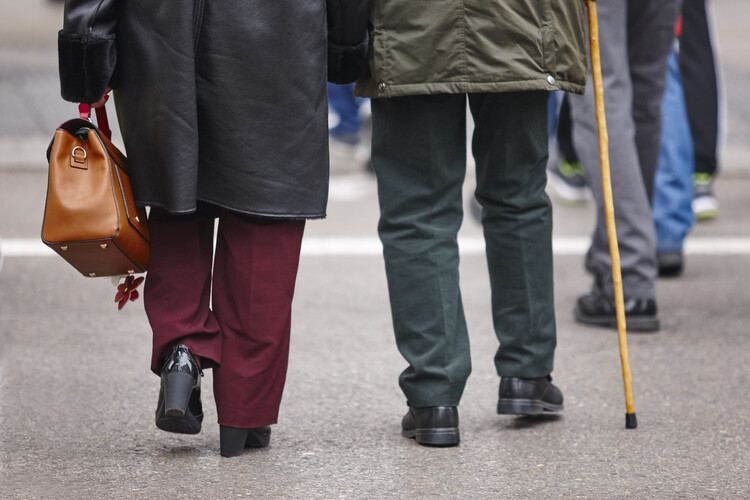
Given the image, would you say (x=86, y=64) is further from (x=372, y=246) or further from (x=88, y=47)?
(x=372, y=246)

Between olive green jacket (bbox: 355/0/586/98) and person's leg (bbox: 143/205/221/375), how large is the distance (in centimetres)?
59

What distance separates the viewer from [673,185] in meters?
5.25

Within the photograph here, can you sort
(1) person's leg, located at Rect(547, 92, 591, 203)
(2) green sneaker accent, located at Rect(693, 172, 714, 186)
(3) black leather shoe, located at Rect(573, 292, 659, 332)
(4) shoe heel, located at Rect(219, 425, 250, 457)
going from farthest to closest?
1. (1) person's leg, located at Rect(547, 92, 591, 203)
2. (2) green sneaker accent, located at Rect(693, 172, 714, 186)
3. (3) black leather shoe, located at Rect(573, 292, 659, 332)
4. (4) shoe heel, located at Rect(219, 425, 250, 457)

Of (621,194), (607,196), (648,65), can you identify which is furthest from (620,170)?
(607,196)

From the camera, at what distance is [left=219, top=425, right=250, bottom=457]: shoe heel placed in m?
3.01

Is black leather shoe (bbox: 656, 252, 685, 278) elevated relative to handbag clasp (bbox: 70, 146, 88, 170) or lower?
lower

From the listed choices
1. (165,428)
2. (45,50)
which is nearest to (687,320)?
(165,428)

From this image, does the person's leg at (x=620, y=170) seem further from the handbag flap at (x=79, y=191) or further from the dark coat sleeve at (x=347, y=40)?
the handbag flap at (x=79, y=191)

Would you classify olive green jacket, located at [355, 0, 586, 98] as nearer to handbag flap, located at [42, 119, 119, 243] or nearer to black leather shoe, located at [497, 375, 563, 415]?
handbag flap, located at [42, 119, 119, 243]

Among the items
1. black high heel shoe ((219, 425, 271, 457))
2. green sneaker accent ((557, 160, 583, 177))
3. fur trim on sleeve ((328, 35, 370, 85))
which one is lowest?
green sneaker accent ((557, 160, 583, 177))

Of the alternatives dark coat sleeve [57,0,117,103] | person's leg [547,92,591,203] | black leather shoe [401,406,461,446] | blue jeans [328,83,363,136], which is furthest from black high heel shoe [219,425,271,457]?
blue jeans [328,83,363,136]

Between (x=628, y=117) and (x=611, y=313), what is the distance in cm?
72

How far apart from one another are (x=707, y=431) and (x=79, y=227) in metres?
1.77

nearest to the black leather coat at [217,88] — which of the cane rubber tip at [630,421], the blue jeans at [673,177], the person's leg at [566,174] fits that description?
the cane rubber tip at [630,421]
